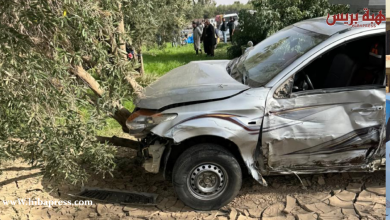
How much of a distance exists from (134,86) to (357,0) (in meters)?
2.38

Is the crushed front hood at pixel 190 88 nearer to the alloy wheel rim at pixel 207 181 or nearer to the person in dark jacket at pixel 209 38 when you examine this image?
the alloy wheel rim at pixel 207 181

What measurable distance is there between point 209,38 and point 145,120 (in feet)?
34.1

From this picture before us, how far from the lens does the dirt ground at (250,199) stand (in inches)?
149

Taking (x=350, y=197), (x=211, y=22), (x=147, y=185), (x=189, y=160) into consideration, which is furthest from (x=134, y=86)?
(x=211, y=22)

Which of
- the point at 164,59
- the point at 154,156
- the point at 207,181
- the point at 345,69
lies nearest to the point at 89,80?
the point at 154,156

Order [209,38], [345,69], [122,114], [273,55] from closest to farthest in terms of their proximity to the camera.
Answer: [345,69]
[273,55]
[122,114]
[209,38]

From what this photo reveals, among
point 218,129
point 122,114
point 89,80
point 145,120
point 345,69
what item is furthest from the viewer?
→ point 122,114

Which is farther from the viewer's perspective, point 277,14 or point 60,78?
point 277,14

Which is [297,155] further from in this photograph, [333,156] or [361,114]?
[361,114]

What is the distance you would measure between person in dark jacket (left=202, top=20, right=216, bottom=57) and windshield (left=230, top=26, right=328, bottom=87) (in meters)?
9.08

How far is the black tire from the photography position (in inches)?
144

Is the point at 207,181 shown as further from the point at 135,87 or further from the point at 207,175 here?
the point at 135,87

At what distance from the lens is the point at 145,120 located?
3.70 meters

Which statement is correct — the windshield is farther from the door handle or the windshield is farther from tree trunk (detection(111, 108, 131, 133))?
tree trunk (detection(111, 108, 131, 133))
